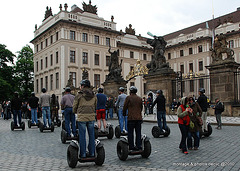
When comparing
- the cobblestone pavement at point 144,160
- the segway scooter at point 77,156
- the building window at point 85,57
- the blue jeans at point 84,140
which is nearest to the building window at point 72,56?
the building window at point 85,57

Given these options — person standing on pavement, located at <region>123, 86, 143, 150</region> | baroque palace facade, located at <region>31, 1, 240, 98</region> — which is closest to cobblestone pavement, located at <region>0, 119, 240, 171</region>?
person standing on pavement, located at <region>123, 86, 143, 150</region>

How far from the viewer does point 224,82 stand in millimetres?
Answer: 17656

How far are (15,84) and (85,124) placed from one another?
45059 mm

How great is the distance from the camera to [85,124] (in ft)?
19.7

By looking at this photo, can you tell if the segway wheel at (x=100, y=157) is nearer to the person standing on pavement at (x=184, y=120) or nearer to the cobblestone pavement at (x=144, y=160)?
the cobblestone pavement at (x=144, y=160)

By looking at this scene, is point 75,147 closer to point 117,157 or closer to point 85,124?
point 85,124

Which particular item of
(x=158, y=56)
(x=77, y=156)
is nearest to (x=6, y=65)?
(x=158, y=56)

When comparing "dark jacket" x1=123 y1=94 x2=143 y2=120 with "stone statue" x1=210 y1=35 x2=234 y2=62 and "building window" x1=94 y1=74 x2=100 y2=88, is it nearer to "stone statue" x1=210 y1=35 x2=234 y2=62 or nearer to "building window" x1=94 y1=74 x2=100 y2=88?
"stone statue" x1=210 y1=35 x2=234 y2=62

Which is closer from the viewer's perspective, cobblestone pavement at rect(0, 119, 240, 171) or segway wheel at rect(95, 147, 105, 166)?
cobblestone pavement at rect(0, 119, 240, 171)

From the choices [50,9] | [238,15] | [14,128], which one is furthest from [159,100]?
[238,15]

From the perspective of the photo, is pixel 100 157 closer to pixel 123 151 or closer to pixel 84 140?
pixel 84 140

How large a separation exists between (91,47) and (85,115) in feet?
141

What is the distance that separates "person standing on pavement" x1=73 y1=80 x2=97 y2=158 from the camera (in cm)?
590

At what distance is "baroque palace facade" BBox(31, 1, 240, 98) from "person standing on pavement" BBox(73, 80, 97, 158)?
123 feet
